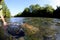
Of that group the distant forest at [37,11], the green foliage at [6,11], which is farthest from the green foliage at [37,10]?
the green foliage at [6,11]

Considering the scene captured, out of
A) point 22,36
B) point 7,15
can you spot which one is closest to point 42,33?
point 22,36

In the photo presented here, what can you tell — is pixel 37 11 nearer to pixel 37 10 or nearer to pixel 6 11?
pixel 37 10

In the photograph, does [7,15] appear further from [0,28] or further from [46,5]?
[46,5]

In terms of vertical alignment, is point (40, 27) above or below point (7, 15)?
below

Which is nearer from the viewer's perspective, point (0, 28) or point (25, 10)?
point (25, 10)

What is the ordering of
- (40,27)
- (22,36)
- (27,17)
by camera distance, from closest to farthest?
1. (22,36)
2. (27,17)
3. (40,27)

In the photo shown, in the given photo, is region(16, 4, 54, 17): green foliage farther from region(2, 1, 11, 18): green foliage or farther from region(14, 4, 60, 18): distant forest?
region(2, 1, 11, 18): green foliage

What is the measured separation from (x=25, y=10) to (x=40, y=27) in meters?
0.24

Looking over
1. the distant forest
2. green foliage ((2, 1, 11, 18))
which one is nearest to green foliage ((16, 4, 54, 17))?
the distant forest

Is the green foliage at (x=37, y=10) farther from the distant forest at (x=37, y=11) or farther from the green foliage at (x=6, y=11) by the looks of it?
the green foliage at (x=6, y=11)

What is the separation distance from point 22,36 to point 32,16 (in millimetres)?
183

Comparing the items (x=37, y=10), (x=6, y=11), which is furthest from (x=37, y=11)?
(x=6, y=11)

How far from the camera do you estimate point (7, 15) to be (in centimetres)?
136

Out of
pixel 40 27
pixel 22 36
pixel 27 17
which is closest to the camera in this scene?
pixel 22 36
